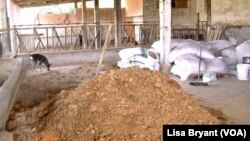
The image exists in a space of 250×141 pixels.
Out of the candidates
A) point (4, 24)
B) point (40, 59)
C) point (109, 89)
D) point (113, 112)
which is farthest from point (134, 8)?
point (113, 112)

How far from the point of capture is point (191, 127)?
12.5 feet

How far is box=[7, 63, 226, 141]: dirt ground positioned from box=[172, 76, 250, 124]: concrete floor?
0.26 metres

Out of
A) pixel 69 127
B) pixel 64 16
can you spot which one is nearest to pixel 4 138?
pixel 69 127

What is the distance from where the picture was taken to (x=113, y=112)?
3992 millimetres

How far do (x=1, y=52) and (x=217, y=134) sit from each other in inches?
249

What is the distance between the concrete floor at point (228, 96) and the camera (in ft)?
15.4

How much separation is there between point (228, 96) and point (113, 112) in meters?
2.49

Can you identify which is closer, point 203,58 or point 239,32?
point 203,58

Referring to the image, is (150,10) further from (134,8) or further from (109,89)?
(109,89)

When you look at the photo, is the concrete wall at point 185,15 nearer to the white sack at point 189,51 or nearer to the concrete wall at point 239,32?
the concrete wall at point 239,32

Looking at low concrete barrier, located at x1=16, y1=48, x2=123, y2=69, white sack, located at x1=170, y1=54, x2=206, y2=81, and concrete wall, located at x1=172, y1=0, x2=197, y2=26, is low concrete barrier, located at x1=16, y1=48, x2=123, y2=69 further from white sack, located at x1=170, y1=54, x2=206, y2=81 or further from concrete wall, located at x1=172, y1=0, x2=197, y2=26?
concrete wall, located at x1=172, y1=0, x2=197, y2=26

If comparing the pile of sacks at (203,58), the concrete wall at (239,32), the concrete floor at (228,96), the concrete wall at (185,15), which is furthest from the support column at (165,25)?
the concrete wall at (185,15)

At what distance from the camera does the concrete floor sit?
4703 millimetres

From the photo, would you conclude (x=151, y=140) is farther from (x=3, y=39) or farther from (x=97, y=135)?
(x=3, y=39)
